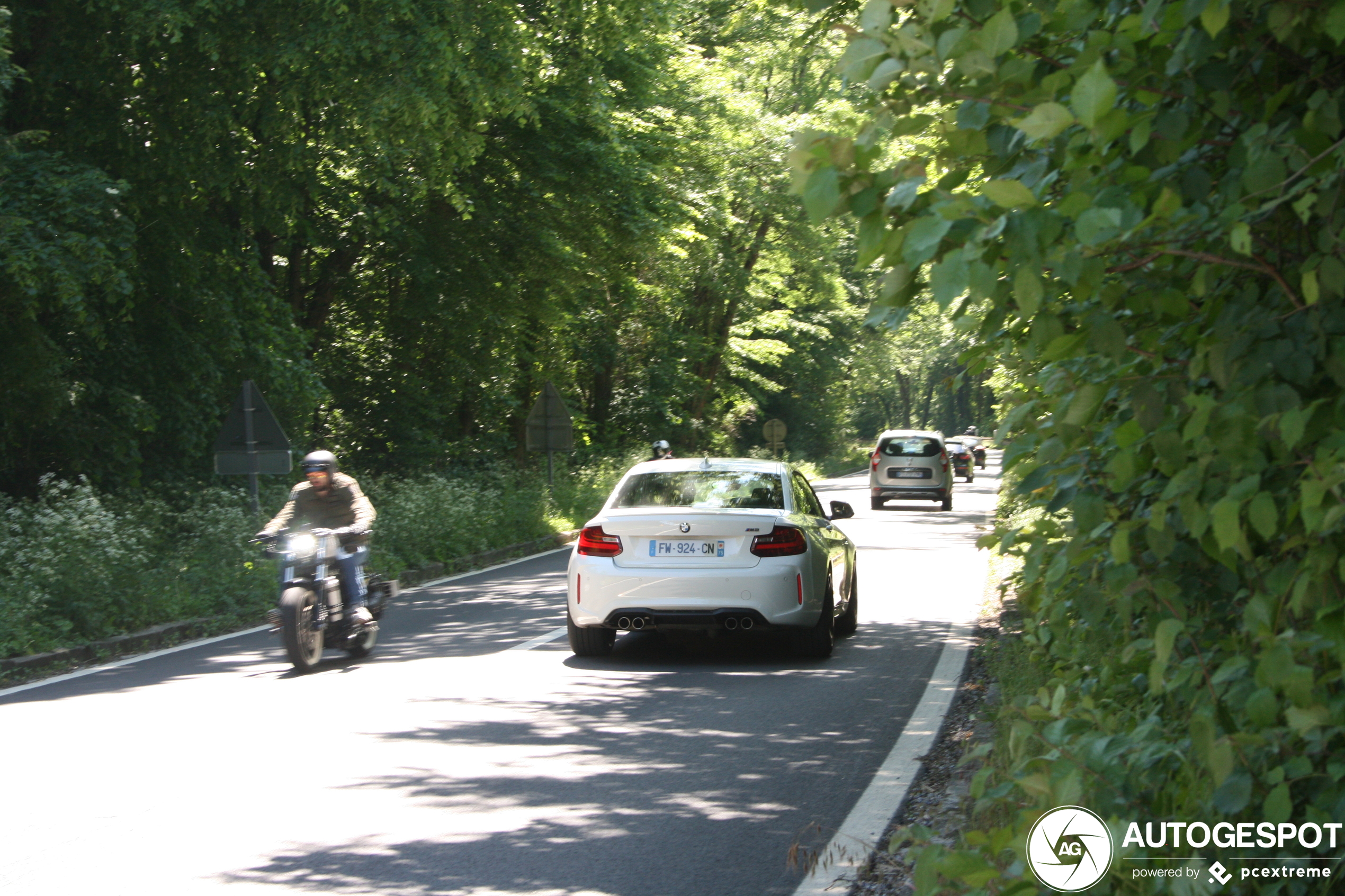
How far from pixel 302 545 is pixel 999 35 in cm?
863

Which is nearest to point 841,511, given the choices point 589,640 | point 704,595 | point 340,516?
point 704,595

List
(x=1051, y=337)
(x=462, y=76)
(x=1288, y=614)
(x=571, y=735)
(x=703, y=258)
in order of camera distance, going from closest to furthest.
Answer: (x=1051, y=337)
(x=1288, y=614)
(x=571, y=735)
(x=462, y=76)
(x=703, y=258)

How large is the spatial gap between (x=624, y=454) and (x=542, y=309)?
11.5m

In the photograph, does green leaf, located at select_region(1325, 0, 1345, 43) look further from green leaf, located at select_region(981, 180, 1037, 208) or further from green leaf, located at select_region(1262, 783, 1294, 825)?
green leaf, located at select_region(1262, 783, 1294, 825)

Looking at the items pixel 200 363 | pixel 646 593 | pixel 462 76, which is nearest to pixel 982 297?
pixel 646 593

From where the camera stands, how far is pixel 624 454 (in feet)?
119

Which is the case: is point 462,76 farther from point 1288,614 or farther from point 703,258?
point 703,258

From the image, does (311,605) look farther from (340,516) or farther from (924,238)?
(924,238)

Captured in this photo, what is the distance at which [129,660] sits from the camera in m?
11.3

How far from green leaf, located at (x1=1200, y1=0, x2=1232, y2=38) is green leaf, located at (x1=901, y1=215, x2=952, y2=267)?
64 centimetres

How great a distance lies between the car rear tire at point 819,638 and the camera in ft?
33.5

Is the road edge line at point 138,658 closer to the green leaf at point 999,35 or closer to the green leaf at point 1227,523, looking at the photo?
the green leaf at point 1227,523

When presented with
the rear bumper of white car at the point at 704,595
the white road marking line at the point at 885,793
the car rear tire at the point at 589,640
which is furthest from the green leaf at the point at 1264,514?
the car rear tire at the point at 589,640

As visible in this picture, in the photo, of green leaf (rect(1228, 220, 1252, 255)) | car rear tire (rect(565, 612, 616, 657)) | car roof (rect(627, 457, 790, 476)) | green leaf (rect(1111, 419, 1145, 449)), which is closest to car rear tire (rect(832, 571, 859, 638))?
car roof (rect(627, 457, 790, 476))
